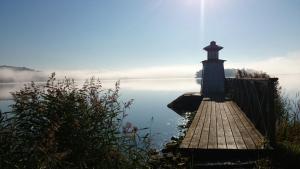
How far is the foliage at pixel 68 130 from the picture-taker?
15.6 feet

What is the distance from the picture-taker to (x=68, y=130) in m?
5.04

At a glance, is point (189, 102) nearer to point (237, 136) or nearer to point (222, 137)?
point (237, 136)

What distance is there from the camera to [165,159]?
7.52 m

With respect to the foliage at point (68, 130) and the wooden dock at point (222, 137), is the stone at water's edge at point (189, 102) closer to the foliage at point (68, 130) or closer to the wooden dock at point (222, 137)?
the wooden dock at point (222, 137)

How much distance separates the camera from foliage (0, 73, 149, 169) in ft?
15.6

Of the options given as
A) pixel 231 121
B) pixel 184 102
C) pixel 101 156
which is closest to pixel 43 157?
pixel 101 156

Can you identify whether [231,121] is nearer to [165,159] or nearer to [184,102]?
[165,159]

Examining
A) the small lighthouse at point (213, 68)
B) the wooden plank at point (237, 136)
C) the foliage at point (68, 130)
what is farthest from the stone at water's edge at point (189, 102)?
the foliage at point (68, 130)

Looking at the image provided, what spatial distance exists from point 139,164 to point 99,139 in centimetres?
75

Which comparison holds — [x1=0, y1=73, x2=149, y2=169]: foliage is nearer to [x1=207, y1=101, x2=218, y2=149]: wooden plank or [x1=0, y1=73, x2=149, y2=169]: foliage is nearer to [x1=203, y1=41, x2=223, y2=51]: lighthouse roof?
[x1=207, y1=101, x2=218, y2=149]: wooden plank

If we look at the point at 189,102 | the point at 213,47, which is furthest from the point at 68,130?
the point at 189,102

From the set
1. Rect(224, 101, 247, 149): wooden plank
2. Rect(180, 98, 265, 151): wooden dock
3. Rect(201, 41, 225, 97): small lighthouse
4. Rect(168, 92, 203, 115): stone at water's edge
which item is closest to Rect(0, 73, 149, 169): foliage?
Rect(180, 98, 265, 151): wooden dock

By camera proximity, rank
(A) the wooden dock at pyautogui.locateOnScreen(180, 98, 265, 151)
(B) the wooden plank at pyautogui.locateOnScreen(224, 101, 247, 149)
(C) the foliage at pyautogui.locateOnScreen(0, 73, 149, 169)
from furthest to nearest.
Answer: (B) the wooden plank at pyautogui.locateOnScreen(224, 101, 247, 149) → (A) the wooden dock at pyautogui.locateOnScreen(180, 98, 265, 151) → (C) the foliage at pyautogui.locateOnScreen(0, 73, 149, 169)

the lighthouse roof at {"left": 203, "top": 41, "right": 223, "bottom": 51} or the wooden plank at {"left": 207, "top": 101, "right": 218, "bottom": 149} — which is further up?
the lighthouse roof at {"left": 203, "top": 41, "right": 223, "bottom": 51}
